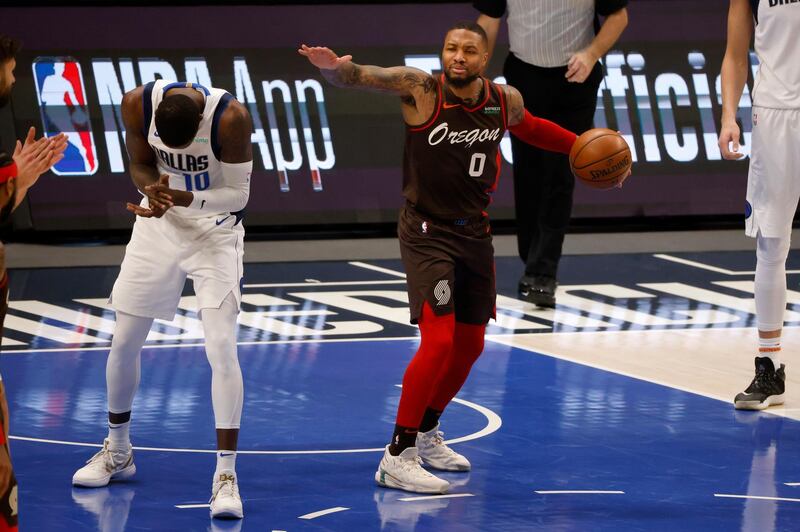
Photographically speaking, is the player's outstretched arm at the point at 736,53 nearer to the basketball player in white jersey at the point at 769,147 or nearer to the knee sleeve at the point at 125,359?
the basketball player in white jersey at the point at 769,147

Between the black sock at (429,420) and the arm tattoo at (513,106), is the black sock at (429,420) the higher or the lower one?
the lower one

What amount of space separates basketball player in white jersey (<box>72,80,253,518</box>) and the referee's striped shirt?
475cm

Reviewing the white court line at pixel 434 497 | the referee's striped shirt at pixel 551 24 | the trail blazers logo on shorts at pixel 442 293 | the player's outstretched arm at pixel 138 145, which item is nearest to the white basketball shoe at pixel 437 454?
the white court line at pixel 434 497

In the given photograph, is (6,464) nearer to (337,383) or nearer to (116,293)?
(116,293)

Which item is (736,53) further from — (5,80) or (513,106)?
(5,80)

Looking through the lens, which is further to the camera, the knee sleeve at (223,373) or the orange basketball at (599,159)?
the orange basketball at (599,159)

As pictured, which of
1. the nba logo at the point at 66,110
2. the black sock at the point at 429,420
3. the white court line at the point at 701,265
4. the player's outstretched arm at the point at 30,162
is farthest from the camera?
the nba logo at the point at 66,110

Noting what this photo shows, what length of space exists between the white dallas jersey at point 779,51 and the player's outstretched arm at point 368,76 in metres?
2.11

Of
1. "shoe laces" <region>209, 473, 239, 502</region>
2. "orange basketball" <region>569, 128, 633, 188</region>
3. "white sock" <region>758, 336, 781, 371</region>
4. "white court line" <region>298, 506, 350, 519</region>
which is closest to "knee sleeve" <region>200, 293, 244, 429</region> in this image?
"shoe laces" <region>209, 473, 239, 502</region>

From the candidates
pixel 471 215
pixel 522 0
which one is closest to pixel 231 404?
pixel 471 215

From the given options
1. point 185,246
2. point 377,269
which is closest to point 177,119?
point 185,246

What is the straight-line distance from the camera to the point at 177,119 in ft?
20.2

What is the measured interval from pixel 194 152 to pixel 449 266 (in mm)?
1237

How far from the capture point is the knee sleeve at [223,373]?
20.5ft
